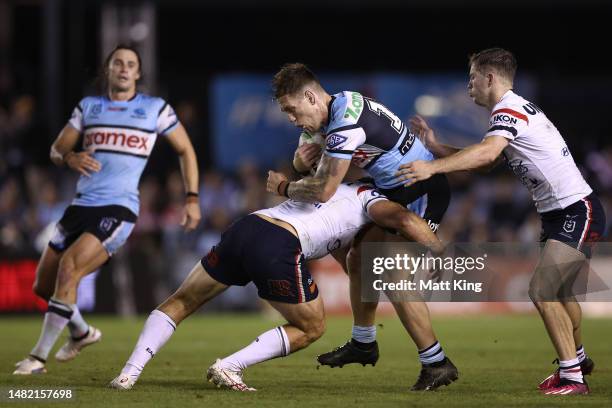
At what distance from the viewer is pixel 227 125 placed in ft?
72.1

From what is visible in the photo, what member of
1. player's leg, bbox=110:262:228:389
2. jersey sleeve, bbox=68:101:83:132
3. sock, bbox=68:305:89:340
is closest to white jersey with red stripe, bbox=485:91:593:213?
player's leg, bbox=110:262:228:389

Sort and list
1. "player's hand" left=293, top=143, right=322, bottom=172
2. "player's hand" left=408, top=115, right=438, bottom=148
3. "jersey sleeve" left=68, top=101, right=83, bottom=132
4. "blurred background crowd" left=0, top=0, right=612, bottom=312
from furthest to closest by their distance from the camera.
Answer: "blurred background crowd" left=0, top=0, right=612, bottom=312 → "jersey sleeve" left=68, top=101, right=83, bottom=132 → "player's hand" left=408, top=115, right=438, bottom=148 → "player's hand" left=293, top=143, right=322, bottom=172

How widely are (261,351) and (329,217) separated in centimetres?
103

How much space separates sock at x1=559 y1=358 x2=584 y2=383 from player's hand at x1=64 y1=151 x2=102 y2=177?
4.14 metres

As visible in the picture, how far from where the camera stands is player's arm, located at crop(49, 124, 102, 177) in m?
9.61

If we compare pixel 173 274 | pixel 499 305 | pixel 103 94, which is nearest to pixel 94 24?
pixel 173 274

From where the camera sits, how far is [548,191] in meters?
8.35

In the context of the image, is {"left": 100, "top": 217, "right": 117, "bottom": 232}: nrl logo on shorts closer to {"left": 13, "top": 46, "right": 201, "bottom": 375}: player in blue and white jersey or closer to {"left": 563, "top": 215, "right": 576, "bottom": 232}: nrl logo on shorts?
{"left": 13, "top": 46, "right": 201, "bottom": 375}: player in blue and white jersey

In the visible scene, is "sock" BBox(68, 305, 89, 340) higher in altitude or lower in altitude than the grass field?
higher

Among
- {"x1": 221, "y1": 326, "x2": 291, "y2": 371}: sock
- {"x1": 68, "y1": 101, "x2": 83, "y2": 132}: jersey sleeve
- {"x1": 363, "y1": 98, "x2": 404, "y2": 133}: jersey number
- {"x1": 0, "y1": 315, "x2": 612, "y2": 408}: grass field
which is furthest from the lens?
{"x1": 68, "y1": 101, "x2": 83, "y2": 132}: jersey sleeve

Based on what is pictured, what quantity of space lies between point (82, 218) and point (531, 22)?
19.3m

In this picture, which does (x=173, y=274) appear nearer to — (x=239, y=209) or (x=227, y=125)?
(x=239, y=209)

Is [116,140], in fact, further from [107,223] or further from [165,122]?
[107,223]

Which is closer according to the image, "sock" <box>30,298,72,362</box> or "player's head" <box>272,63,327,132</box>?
"player's head" <box>272,63,327,132</box>
